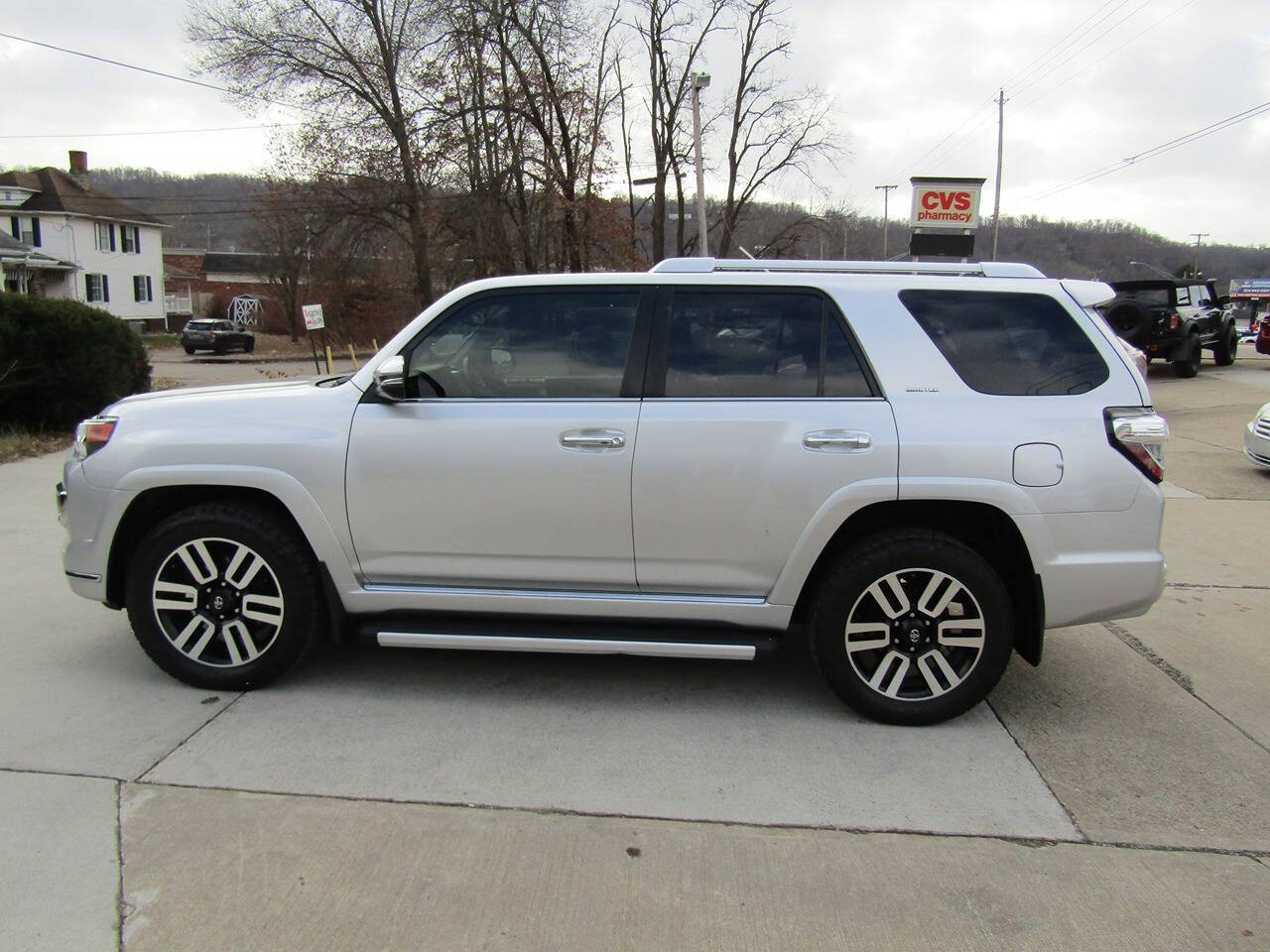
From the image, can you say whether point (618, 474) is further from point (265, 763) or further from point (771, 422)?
point (265, 763)

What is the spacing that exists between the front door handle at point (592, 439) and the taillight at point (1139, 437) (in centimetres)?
191

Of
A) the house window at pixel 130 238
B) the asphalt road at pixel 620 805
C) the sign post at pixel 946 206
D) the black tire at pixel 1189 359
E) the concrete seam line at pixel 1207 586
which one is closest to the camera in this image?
the asphalt road at pixel 620 805

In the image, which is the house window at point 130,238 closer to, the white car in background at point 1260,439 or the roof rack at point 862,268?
the white car in background at point 1260,439

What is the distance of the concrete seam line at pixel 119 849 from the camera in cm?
263

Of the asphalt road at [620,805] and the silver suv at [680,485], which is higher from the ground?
the silver suv at [680,485]

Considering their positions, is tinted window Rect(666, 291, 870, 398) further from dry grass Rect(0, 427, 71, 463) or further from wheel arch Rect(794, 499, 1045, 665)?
dry grass Rect(0, 427, 71, 463)

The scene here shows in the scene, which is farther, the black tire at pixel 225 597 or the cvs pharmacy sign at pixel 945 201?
the cvs pharmacy sign at pixel 945 201

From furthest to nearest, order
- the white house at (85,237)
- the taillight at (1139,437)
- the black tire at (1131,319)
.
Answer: the white house at (85,237)
the black tire at (1131,319)
the taillight at (1139,437)

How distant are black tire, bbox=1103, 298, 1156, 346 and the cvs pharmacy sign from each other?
4.34 meters

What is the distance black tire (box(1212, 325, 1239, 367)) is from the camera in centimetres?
2234

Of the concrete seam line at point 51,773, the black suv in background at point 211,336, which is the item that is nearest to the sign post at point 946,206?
the concrete seam line at point 51,773

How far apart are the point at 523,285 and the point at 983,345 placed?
193 centimetres

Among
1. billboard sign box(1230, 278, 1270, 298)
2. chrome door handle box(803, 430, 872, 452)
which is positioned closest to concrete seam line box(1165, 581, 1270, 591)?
chrome door handle box(803, 430, 872, 452)

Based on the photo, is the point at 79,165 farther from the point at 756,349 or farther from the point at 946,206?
the point at 756,349
